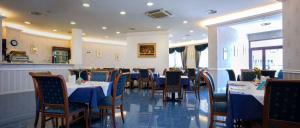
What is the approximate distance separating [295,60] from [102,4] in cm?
513

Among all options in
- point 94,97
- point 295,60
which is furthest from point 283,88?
point 295,60

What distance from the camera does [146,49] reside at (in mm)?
9656

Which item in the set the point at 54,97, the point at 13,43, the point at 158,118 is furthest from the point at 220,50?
the point at 13,43

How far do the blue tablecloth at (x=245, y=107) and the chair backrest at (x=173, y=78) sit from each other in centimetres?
301

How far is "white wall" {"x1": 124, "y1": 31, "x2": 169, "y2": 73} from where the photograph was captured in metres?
9.37

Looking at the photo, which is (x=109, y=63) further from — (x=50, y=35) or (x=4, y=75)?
(x=4, y=75)

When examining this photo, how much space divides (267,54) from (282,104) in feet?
29.9

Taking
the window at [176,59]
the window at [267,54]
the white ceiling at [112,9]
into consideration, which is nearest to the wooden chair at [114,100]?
the white ceiling at [112,9]

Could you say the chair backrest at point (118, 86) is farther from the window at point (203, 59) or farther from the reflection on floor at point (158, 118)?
the window at point (203, 59)

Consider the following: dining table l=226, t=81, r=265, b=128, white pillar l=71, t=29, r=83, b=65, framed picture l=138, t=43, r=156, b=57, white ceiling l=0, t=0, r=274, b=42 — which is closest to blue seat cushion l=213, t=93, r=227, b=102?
dining table l=226, t=81, r=265, b=128

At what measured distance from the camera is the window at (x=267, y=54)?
8820mm

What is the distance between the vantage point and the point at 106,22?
25.7ft

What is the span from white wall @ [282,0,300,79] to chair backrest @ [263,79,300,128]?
275 cm

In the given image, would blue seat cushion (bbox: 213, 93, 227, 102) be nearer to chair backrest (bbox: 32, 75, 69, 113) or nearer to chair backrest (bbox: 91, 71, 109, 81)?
chair backrest (bbox: 91, 71, 109, 81)
